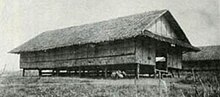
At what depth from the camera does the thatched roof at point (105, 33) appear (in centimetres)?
1051

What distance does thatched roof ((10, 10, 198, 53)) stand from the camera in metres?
10.5

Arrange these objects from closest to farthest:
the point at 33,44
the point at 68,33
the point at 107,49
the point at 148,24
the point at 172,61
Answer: the point at 148,24 → the point at 107,49 → the point at 172,61 → the point at 68,33 → the point at 33,44

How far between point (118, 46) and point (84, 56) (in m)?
1.92

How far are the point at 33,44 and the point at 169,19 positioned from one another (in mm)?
6926

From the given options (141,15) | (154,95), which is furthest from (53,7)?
(141,15)

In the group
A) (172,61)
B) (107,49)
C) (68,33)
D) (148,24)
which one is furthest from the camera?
(68,33)

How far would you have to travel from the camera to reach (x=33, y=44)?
14938mm

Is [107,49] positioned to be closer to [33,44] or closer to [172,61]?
[172,61]

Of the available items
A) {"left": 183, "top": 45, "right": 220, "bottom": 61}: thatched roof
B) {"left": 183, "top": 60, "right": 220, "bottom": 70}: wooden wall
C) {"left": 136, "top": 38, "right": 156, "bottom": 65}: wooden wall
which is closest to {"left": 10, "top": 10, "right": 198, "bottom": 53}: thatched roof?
{"left": 136, "top": 38, "right": 156, "bottom": 65}: wooden wall

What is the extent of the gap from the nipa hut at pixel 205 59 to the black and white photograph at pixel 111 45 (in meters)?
0.06

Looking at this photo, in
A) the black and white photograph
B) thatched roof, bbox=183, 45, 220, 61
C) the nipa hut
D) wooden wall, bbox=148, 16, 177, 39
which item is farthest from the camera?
the nipa hut

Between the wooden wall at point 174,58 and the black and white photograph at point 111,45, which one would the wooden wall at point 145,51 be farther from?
the wooden wall at point 174,58

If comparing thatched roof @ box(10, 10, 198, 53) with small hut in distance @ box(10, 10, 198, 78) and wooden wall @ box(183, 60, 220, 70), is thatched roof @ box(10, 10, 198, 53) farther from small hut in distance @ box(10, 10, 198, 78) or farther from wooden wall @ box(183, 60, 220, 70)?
wooden wall @ box(183, 60, 220, 70)

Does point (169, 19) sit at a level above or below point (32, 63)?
above
